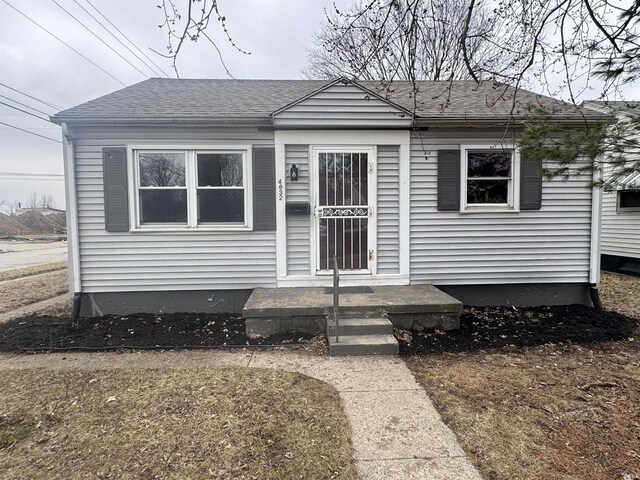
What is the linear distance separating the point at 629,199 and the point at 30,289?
48.1 ft

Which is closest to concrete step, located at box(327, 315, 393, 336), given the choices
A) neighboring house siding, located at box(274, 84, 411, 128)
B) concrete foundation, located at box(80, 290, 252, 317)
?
concrete foundation, located at box(80, 290, 252, 317)

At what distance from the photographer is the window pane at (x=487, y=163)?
5805 mm

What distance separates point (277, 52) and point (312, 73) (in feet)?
50.4

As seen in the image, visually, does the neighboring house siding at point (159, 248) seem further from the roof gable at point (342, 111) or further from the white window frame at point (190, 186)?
the roof gable at point (342, 111)

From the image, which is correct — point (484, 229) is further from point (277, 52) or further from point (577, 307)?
point (277, 52)

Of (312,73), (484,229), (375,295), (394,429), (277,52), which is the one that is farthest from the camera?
(312,73)

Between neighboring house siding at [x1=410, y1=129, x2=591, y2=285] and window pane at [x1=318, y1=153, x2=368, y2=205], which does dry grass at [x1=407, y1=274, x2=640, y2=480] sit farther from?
window pane at [x1=318, y1=153, x2=368, y2=205]

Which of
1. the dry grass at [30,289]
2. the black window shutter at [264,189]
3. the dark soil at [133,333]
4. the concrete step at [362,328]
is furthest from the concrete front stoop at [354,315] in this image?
the dry grass at [30,289]

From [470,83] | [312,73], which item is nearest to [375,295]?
[470,83]

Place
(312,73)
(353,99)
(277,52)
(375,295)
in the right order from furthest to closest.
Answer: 1. (312,73)
2. (353,99)
3. (375,295)
4. (277,52)

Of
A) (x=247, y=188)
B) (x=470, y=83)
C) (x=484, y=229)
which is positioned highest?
(x=470, y=83)

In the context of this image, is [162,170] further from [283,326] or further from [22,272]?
[22,272]

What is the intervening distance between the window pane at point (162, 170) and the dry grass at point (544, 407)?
13.9ft

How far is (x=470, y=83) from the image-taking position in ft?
26.2
